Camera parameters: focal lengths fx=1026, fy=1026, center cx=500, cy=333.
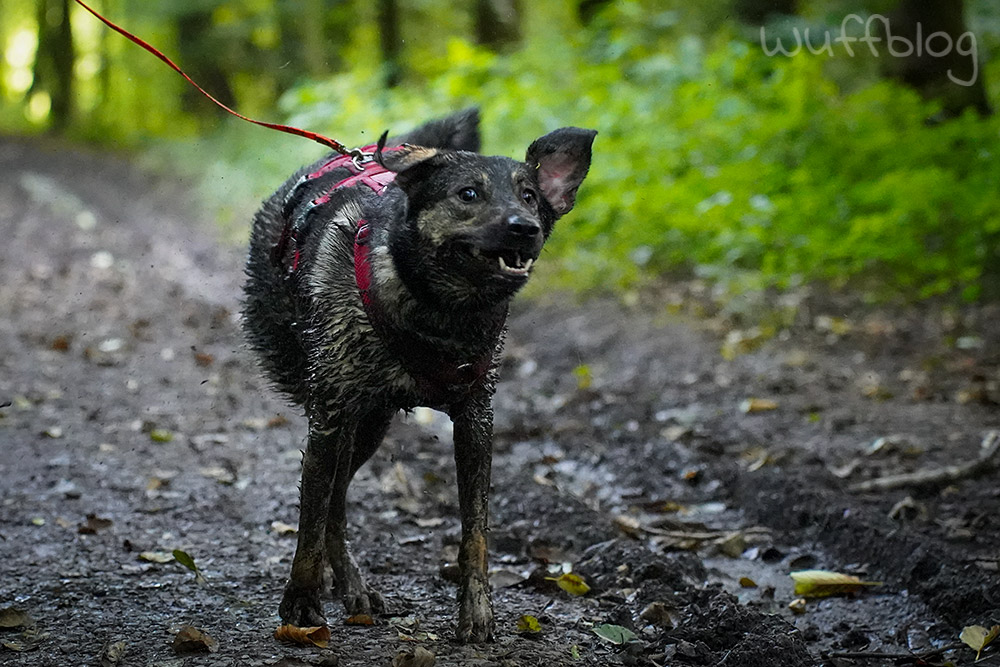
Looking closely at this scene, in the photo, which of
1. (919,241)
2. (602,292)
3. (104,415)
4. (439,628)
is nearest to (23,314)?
(104,415)

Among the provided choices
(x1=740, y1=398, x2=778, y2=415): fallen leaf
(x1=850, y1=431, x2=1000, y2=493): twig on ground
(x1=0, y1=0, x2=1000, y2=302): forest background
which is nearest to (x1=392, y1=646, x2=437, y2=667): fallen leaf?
(x1=850, y1=431, x2=1000, y2=493): twig on ground

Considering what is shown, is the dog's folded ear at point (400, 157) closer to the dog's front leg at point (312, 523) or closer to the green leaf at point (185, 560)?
the dog's front leg at point (312, 523)

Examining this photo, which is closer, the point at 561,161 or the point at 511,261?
the point at 511,261

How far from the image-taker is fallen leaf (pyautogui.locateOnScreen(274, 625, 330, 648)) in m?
3.31

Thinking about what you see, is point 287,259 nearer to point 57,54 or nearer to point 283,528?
point 283,528

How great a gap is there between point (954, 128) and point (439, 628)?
7106mm

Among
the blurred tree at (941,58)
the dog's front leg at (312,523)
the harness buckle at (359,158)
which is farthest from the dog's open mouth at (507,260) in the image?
the blurred tree at (941,58)

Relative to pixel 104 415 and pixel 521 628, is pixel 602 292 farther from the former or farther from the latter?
pixel 521 628

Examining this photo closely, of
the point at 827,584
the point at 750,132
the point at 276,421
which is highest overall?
the point at 750,132

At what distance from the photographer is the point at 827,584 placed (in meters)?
4.19

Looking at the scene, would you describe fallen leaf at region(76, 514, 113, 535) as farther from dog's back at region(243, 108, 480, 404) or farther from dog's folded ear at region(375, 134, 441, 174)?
dog's folded ear at region(375, 134, 441, 174)

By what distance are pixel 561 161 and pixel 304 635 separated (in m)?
1.75

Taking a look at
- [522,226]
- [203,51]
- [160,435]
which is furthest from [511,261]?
[203,51]

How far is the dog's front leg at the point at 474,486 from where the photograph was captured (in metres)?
3.50
